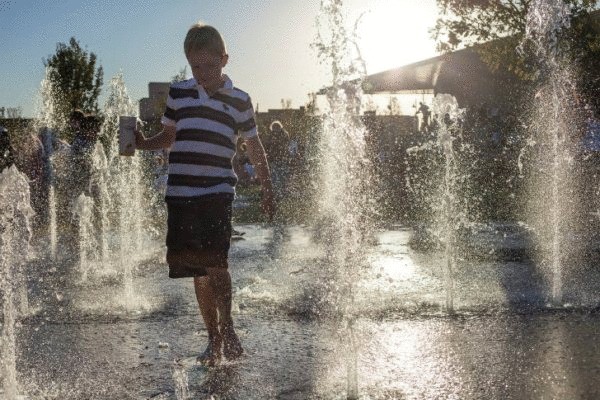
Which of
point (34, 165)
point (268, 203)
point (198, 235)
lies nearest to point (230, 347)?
point (198, 235)

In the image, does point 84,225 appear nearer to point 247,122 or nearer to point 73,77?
point 247,122

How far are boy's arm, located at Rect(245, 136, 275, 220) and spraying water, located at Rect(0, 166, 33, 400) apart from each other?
1.23 meters

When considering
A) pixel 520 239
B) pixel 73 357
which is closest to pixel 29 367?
pixel 73 357

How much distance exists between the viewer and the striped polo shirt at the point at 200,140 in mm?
3021

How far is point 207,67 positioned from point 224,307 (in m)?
1.05

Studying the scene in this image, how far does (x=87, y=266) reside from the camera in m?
6.13

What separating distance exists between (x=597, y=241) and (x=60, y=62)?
1039 inches

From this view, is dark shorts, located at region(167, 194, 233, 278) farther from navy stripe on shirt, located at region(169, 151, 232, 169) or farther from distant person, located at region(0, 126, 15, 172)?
distant person, located at region(0, 126, 15, 172)

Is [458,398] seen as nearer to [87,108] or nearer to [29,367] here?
[29,367]

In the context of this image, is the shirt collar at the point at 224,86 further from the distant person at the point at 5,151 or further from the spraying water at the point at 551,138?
the distant person at the point at 5,151

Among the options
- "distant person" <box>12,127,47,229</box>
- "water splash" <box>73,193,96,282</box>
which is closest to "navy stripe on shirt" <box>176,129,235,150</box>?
"water splash" <box>73,193,96,282</box>

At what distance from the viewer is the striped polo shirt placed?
119 inches

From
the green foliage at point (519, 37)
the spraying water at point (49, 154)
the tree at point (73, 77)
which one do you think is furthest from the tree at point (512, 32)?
the tree at point (73, 77)

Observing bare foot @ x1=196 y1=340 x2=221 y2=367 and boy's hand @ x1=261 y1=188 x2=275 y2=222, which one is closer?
bare foot @ x1=196 y1=340 x2=221 y2=367
